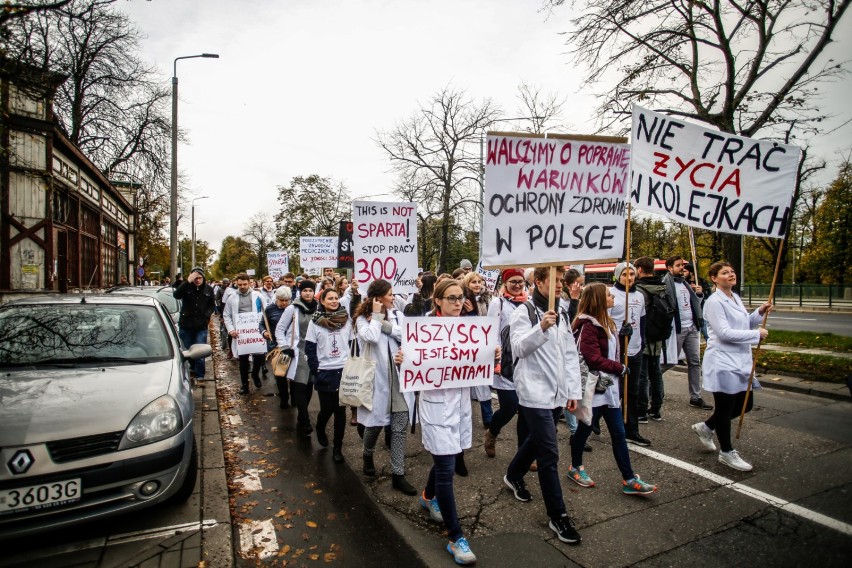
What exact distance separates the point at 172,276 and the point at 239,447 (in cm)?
1193

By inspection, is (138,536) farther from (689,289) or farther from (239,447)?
(689,289)

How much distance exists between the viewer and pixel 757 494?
4074 millimetres

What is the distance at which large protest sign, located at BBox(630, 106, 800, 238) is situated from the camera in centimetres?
482

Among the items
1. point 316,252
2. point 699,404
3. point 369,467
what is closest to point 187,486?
point 369,467

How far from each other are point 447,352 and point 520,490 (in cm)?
144

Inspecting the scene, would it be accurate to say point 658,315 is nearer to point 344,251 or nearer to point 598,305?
point 598,305

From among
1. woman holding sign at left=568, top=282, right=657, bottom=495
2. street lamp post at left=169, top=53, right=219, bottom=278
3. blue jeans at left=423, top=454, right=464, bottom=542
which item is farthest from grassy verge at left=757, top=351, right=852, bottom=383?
street lamp post at left=169, top=53, right=219, bottom=278

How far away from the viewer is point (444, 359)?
365 centimetres

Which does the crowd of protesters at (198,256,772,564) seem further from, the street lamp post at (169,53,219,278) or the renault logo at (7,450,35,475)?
the street lamp post at (169,53,219,278)

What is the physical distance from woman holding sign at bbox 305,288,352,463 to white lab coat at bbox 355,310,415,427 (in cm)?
70

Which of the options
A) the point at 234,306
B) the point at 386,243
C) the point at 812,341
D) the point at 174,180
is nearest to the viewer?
the point at 386,243

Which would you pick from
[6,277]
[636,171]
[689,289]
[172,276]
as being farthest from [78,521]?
[6,277]

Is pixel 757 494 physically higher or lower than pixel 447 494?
lower

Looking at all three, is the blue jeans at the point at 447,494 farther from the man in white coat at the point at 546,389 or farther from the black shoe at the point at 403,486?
the black shoe at the point at 403,486
